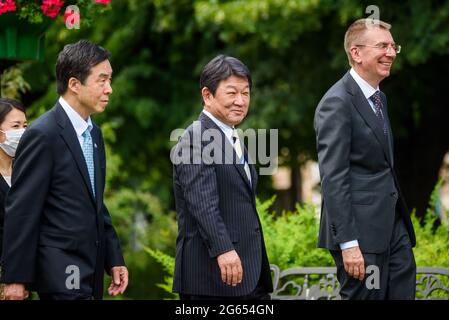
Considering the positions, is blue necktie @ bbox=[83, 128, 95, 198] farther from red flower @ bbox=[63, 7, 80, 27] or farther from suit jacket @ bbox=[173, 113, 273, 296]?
red flower @ bbox=[63, 7, 80, 27]

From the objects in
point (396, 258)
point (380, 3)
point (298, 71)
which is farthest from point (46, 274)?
point (298, 71)

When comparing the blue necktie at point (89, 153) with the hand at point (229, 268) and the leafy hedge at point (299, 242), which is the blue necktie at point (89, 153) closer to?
the hand at point (229, 268)

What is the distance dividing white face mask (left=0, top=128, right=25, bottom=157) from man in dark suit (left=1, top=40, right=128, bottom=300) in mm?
836

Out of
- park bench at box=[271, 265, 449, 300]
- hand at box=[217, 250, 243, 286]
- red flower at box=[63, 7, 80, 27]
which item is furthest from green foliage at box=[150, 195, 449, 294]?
hand at box=[217, 250, 243, 286]

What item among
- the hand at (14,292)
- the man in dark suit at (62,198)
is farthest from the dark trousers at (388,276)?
the hand at (14,292)

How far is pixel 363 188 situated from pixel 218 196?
848 mm

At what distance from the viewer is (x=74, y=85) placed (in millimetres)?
5164

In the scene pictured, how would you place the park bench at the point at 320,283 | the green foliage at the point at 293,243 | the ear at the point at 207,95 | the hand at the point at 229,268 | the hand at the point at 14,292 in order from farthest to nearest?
the green foliage at the point at 293,243 < the park bench at the point at 320,283 < the ear at the point at 207,95 < the hand at the point at 229,268 < the hand at the point at 14,292

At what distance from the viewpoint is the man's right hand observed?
479 centimetres

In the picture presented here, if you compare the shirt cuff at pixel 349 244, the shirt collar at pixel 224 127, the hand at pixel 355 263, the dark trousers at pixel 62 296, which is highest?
the shirt collar at pixel 224 127

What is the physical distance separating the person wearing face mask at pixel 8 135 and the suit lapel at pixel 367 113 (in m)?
1.98

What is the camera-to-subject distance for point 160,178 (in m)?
17.6

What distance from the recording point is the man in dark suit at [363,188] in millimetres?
5395

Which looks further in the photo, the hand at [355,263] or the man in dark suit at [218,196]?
the hand at [355,263]
